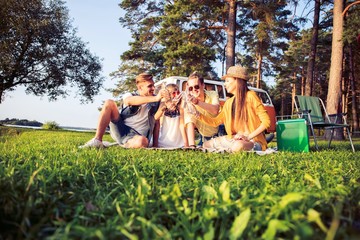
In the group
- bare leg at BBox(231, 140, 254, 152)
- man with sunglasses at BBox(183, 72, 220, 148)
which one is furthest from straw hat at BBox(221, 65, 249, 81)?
bare leg at BBox(231, 140, 254, 152)

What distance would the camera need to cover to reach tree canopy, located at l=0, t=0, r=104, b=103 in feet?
57.2

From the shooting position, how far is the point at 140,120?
4895 millimetres

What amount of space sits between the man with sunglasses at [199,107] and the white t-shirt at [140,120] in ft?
1.99

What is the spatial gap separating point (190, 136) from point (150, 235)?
3.88 meters

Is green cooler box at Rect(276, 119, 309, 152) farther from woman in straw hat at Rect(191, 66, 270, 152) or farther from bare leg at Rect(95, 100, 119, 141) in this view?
bare leg at Rect(95, 100, 119, 141)

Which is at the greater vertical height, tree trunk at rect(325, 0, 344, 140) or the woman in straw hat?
tree trunk at rect(325, 0, 344, 140)

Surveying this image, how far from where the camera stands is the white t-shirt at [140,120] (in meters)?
4.89

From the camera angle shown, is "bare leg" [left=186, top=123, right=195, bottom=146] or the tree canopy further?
the tree canopy

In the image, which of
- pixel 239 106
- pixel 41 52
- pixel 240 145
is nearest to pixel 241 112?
pixel 239 106

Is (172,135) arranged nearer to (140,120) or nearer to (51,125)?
(140,120)

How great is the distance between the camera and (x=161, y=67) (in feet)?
67.3

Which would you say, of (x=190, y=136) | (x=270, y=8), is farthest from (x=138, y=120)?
(x=270, y=8)

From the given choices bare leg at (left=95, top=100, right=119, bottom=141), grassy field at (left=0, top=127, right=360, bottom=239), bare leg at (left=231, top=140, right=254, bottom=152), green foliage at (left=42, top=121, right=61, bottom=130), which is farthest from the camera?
green foliage at (left=42, top=121, right=61, bottom=130)

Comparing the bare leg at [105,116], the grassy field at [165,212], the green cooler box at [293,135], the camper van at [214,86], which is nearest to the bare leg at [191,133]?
the bare leg at [105,116]
